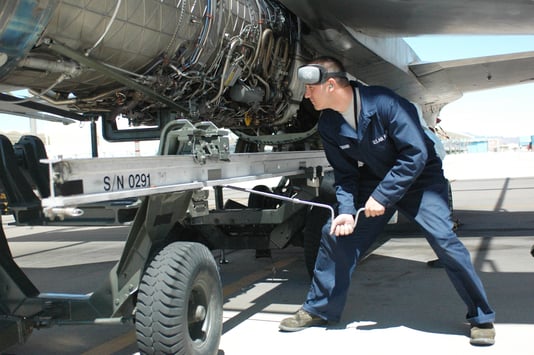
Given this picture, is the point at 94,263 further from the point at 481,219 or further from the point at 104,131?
the point at 481,219

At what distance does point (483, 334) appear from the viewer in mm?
3771

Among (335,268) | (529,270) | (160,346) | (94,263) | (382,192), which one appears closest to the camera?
(160,346)

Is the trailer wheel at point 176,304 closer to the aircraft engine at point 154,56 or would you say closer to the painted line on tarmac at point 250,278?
the aircraft engine at point 154,56

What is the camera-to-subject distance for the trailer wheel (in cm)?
314

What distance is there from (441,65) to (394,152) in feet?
15.7

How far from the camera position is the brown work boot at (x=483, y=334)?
12.3ft

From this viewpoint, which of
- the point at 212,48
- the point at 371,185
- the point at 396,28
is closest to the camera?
the point at 212,48

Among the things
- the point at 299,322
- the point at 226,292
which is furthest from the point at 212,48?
the point at 226,292

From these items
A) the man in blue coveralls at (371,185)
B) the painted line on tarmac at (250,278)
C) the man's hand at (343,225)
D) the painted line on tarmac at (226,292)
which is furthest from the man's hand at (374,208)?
the painted line on tarmac at (250,278)

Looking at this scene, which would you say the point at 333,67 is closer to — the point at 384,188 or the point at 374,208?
the point at 384,188

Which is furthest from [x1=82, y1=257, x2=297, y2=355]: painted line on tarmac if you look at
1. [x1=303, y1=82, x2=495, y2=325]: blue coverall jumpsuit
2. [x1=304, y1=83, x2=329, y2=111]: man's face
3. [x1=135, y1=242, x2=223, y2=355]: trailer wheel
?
[x1=304, y1=83, x2=329, y2=111]: man's face

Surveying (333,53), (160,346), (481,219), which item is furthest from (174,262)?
(481,219)

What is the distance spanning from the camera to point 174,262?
10.8ft

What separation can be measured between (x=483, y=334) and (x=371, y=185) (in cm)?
134
